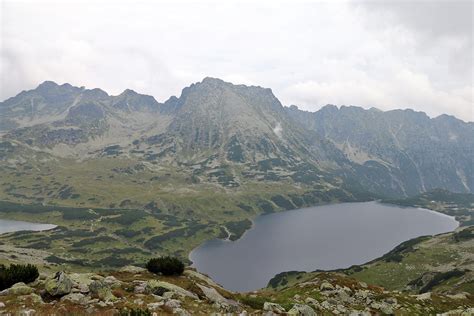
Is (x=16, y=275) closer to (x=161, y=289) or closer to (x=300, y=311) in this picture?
(x=161, y=289)

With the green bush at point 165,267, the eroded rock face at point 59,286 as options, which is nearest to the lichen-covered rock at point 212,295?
the green bush at point 165,267

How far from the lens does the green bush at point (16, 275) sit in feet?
86.2

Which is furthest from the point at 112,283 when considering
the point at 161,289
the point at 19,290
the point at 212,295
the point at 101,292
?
the point at 212,295

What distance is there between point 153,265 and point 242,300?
10428mm

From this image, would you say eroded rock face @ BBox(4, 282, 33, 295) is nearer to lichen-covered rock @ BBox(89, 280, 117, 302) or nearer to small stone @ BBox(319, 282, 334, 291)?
lichen-covered rock @ BBox(89, 280, 117, 302)

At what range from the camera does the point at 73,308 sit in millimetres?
21500

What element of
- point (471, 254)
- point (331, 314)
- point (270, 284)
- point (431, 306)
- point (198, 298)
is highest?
point (198, 298)

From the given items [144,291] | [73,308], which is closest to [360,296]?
[144,291]

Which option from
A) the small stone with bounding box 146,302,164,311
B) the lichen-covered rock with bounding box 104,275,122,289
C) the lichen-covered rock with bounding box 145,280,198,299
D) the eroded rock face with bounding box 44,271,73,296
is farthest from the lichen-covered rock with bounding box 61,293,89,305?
the lichen-covered rock with bounding box 145,280,198,299

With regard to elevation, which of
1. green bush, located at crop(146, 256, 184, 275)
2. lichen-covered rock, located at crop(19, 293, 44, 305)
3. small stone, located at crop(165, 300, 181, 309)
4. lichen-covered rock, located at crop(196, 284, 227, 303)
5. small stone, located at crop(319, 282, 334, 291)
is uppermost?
lichen-covered rock, located at crop(19, 293, 44, 305)

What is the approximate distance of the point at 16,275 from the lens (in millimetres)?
27203

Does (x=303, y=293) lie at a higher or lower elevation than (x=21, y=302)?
lower

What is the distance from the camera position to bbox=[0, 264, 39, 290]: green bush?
26.3 meters

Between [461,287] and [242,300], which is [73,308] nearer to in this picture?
[242,300]
